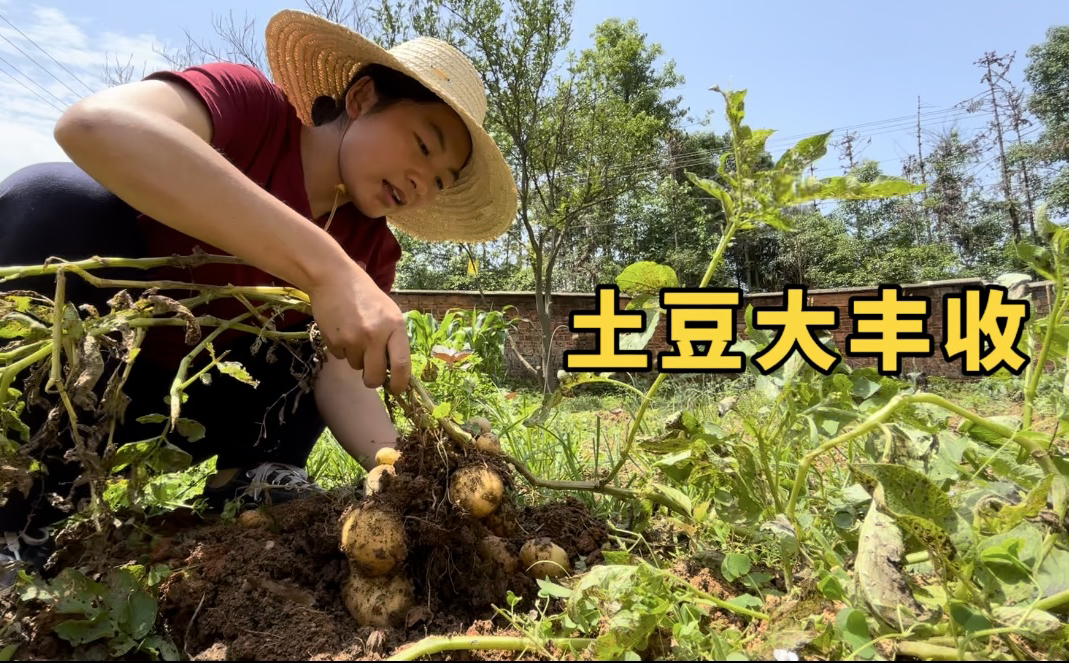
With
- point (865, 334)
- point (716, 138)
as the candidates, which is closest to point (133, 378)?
point (865, 334)

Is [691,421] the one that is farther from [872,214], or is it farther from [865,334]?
[872,214]

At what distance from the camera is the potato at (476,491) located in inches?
36.2

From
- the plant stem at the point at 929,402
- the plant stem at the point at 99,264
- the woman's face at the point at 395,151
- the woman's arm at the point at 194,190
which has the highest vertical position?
the woman's face at the point at 395,151

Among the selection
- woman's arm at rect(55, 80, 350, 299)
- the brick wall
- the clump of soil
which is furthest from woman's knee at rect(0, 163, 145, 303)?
the brick wall

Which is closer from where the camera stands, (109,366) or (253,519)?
(253,519)

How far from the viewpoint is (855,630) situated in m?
0.63

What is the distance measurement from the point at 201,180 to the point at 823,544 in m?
1.00

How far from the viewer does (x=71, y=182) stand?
123cm

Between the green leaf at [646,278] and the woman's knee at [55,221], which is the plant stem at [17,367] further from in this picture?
the green leaf at [646,278]

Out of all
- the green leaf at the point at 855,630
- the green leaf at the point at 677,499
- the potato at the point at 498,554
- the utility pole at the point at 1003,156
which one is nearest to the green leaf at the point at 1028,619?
the green leaf at the point at 855,630

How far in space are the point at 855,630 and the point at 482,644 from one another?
0.41m

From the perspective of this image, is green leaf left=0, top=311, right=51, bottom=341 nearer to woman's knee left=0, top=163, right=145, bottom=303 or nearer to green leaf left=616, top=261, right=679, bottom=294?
woman's knee left=0, top=163, right=145, bottom=303

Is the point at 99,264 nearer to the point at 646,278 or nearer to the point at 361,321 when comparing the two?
the point at 361,321

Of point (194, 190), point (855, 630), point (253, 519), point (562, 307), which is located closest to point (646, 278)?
point (855, 630)
